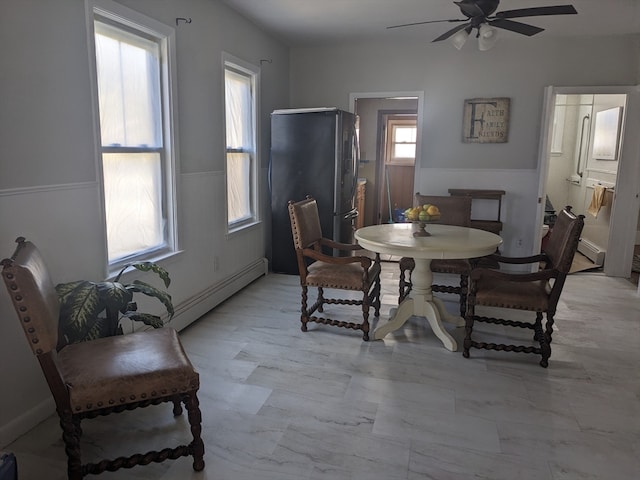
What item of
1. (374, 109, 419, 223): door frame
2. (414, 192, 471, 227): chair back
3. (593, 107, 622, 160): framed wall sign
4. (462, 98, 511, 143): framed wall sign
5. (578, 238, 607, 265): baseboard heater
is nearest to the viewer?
(414, 192, 471, 227): chair back

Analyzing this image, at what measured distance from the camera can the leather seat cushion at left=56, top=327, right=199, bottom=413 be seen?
1718mm

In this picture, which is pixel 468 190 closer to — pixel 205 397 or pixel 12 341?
pixel 205 397

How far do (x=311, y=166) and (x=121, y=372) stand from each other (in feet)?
10.5

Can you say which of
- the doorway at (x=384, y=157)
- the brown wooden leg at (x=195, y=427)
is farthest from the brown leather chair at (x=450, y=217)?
the doorway at (x=384, y=157)

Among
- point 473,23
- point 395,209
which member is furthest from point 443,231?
point 395,209

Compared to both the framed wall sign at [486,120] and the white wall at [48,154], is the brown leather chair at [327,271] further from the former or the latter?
the framed wall sign at [486,120]

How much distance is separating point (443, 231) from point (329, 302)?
3.31 ft

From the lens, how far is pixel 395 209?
26.4 ft

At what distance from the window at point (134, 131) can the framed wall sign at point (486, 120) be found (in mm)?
3343

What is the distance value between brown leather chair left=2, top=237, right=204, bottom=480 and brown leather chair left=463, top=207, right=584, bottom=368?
185cm

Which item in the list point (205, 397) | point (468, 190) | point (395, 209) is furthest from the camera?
point (395, 209)

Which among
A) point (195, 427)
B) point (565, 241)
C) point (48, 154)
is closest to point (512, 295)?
point (565, 241)

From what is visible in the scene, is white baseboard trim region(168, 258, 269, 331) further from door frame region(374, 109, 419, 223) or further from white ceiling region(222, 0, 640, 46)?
door frame region(374, 109, 419, 223)

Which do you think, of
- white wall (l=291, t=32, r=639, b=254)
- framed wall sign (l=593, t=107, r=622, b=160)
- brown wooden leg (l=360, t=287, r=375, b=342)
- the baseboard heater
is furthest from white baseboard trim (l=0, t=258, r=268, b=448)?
framed wall sign (l=593, t=107, r=622, b=160)
